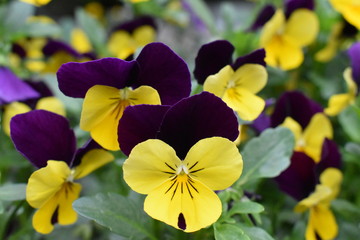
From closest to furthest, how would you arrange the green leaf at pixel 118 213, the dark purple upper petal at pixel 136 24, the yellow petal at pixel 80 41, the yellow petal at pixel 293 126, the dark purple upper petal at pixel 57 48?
the green leaf at pixel 118 213 → the yellow petal at pixel 293 126 → the dark purple upper petal at pixel 57 48 → the dark purple upper petal at pixel 136 24 → the yellow petal at pixel 80 41

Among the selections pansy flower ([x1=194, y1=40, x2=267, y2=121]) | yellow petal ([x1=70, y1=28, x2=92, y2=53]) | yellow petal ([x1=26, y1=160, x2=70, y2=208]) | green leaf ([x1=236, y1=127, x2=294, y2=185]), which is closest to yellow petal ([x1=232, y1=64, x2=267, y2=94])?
pansy flower ([x1=194, y1=40, x2=267, y2=121])

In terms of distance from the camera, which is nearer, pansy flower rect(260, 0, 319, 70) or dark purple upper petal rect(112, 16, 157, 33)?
pansy flower rect(260, 0, 319, 70)

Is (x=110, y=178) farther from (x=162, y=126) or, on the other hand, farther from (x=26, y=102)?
(x=162, y=126)

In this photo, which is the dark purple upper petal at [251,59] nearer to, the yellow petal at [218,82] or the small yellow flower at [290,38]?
the yellow petal at [218,82]

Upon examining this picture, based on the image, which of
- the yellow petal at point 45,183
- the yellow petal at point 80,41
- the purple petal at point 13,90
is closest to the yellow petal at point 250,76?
the yellow petal at point 45,183

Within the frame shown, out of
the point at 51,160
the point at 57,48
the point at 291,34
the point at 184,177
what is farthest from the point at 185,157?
the point at 57,48

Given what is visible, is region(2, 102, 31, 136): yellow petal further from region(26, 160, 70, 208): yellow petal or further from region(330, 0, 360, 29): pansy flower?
region(330, 0, 360, 29): pansy flower

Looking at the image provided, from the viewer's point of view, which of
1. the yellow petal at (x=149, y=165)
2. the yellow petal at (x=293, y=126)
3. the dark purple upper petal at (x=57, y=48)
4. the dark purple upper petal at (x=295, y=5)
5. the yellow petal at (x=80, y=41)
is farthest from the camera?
the yellow petal at (x=80, y=41)
